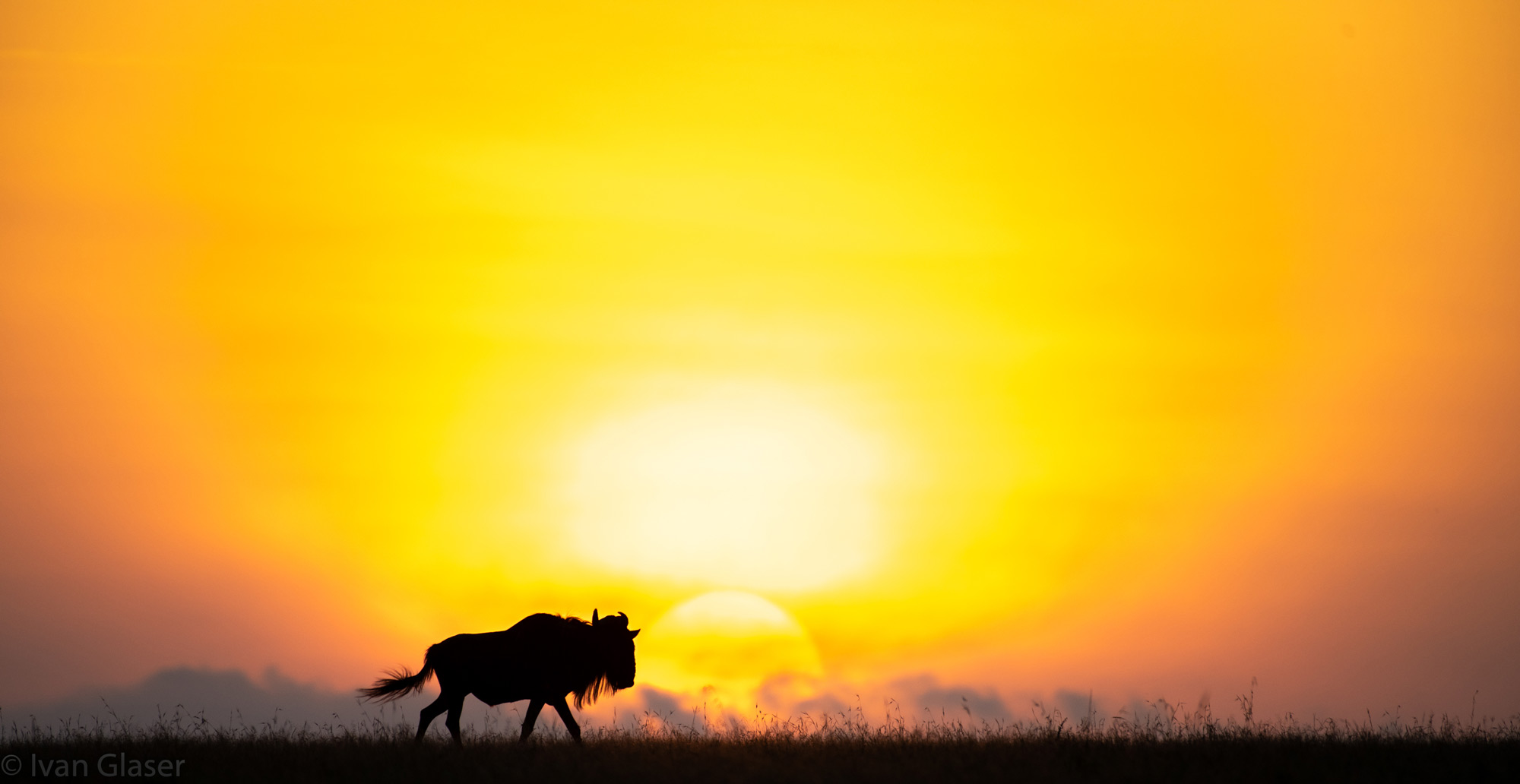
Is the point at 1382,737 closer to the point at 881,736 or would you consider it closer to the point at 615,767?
the point at 881,736

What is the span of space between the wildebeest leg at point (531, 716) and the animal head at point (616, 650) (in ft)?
4.64

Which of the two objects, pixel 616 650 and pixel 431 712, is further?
pixel 616 650

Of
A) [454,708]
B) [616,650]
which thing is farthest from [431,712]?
[616,650]

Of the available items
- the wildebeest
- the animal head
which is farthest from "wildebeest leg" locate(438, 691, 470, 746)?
the animal head

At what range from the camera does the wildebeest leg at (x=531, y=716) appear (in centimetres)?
1791

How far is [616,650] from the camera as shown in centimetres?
2022

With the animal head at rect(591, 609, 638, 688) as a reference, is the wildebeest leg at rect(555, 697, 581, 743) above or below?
below

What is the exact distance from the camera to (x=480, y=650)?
19.1 m

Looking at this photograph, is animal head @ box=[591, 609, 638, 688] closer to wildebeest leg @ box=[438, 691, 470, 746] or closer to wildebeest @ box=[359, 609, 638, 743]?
wildebeest @ box=[359, 609, 638, 743]

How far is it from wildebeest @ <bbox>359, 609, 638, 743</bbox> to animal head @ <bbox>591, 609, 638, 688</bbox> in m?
0.06

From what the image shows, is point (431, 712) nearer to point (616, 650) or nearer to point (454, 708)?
point (454, 708)

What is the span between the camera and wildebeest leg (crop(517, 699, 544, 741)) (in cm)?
1791

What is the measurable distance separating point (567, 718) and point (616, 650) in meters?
1.98

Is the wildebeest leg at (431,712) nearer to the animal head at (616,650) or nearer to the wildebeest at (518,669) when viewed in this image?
the wildebeest at (518,669)
